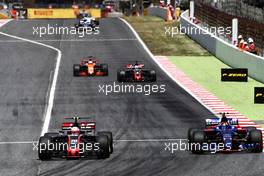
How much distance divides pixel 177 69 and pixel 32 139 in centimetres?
2037

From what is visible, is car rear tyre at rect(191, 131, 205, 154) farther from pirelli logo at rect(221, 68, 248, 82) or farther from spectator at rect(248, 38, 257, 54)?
spectator at rect(248, 38, 257, 54)

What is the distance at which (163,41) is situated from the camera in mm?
Answer: 55375

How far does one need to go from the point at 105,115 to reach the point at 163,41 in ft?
Result: 95.0

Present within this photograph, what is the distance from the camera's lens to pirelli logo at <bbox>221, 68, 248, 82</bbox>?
119ft

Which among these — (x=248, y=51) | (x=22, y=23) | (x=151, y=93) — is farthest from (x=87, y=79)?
(x=22, y=23)

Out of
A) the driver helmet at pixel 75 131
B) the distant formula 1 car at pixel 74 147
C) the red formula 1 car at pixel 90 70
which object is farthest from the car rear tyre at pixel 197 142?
the red formula 1 car at pixel 90 70

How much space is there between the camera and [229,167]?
1817cm

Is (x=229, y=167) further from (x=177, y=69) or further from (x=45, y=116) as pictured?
(x=177, y=69)

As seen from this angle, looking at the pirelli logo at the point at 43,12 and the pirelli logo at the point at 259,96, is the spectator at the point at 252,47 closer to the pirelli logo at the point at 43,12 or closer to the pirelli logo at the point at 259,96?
the pirelli logo at the point at 259,96

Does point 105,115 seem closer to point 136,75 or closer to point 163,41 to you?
point 136,75

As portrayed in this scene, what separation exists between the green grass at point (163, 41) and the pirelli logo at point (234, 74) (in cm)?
1224

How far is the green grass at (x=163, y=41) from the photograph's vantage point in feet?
164

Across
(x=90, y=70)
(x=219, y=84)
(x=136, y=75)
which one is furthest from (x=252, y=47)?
(x=90, y=70)

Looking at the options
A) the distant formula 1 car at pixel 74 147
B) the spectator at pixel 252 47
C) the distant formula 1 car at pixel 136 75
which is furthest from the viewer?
the spectator at pixel 252 47
